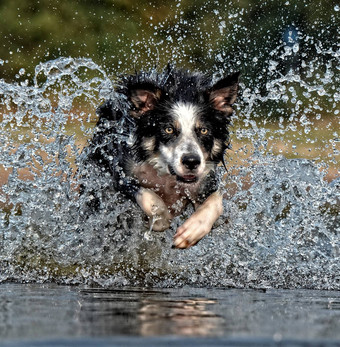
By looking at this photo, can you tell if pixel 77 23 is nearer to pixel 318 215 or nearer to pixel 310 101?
pixel 310 101

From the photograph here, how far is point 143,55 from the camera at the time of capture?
16703mm

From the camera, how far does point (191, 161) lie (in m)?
4.72

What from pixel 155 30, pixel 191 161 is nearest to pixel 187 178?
pixel 191 161

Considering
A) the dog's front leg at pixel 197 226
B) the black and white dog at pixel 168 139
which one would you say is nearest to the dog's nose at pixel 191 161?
the black and white dog at pixel 168 139

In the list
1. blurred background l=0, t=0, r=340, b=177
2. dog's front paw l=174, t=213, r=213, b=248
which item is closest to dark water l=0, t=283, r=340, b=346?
dog's front paw l=174, t=213, r=213, b=248

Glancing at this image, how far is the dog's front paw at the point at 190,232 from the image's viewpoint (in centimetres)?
420

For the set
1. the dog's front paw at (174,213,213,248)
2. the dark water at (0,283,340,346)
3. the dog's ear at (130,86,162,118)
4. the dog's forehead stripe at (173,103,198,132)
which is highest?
the dog's ear at (130,86,162,118)

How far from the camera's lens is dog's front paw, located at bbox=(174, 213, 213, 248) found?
4.20 m

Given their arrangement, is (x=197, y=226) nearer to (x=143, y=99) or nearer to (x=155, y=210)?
(x=155, y=210)

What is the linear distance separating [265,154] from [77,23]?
12.3 metres

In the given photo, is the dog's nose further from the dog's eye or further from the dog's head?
the dog's eye

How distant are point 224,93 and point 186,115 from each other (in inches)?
17.9

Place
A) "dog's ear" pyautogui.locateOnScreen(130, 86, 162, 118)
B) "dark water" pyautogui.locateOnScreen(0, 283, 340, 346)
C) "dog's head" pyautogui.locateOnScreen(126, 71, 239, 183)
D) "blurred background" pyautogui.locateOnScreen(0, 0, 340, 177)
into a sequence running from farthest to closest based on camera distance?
"blurred background" pyautogui.locateOnScreen(0, 0, 340, 177) < "dog's ear" pyautogui.locateOnScreen(130, 86, 162, 118) < "dog's head" pyautogui.locateOnScreen(126, 71, 239, 183) < "dark water" pyautogui.locateOnScreen(0, 283, 340, 346)

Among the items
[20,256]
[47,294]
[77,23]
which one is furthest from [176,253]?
[77,23]
